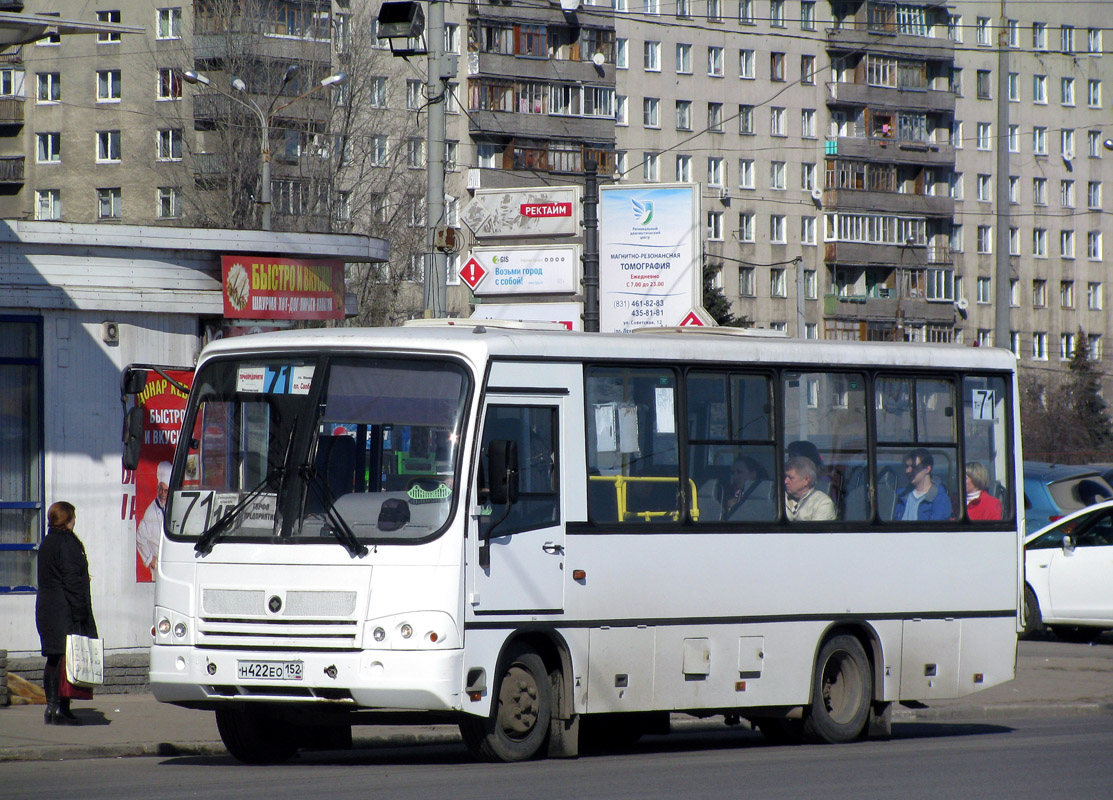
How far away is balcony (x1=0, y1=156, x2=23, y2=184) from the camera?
220 ft

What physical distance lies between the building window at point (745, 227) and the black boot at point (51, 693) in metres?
67.0

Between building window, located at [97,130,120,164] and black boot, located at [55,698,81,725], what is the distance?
53890 millimetres

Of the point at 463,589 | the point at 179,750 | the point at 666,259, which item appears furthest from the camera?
the point at 666,259

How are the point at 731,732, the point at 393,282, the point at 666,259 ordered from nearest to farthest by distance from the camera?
1. the point at 731,732
2. the point at 666,259
3. the point at 393,282

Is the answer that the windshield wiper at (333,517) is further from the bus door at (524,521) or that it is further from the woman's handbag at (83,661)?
the woman's handbag at (83,661)

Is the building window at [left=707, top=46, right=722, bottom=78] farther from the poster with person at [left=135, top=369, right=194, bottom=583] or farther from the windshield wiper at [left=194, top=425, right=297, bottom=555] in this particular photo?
the windshield wiper at [left=194, top=425, right=297, bottom=555]

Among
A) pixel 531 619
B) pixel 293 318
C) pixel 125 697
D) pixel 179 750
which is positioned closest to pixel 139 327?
pixel 293 318

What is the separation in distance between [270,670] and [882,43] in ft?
240

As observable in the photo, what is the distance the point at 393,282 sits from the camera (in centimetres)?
4916

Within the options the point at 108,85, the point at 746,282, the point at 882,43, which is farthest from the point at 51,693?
the point at 882,43

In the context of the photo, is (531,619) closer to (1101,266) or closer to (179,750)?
(179,750)

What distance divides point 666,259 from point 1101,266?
69.1 meters

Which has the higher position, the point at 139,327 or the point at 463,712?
the point at 139,327

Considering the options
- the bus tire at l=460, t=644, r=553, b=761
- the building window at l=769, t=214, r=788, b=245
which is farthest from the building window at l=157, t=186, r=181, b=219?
the bus tire at l=460, t=644, r=553, b=761
